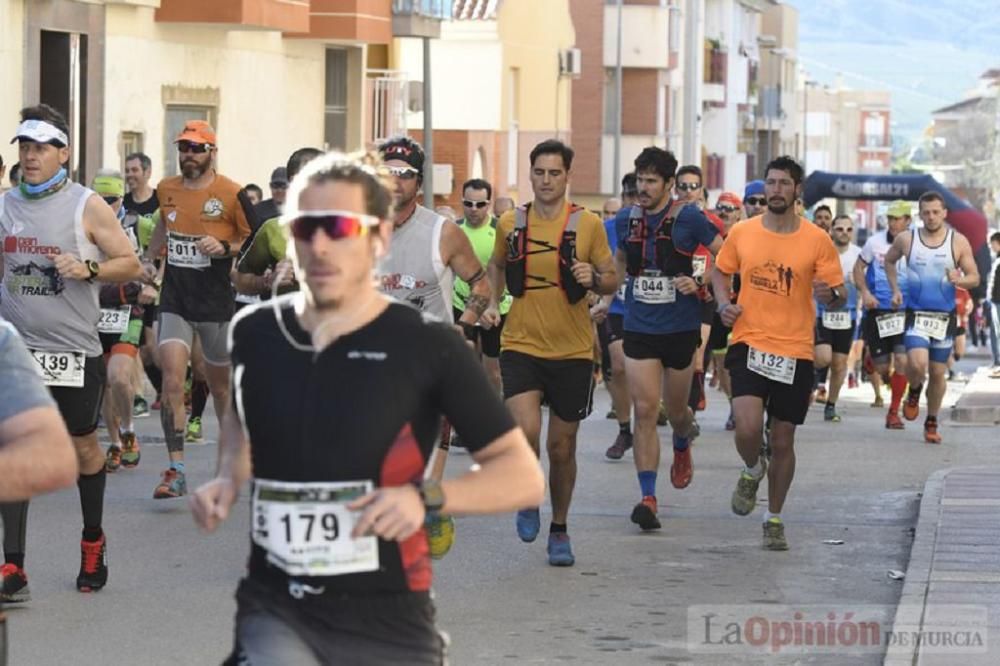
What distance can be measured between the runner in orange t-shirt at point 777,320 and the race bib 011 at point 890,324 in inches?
338

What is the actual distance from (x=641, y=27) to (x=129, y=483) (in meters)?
59.2

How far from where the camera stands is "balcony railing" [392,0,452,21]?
37025 millimetres

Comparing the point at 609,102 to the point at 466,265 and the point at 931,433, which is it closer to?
the point at 931,433

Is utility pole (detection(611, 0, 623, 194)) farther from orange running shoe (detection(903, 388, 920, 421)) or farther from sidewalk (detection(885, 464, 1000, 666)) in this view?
sidewalk (detection(885, 464, 1000, 666))

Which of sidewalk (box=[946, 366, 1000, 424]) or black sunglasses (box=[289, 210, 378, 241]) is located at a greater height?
black sunglasses (box=[289, 210, 378, 241])

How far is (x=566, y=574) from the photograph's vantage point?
10.9 meters

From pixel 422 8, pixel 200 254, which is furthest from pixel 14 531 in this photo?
pixel 422 8

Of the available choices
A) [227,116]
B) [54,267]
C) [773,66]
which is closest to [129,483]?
[54,267]

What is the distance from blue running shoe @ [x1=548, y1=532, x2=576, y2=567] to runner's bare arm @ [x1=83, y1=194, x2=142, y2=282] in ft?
7.55

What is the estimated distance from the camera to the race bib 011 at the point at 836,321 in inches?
853

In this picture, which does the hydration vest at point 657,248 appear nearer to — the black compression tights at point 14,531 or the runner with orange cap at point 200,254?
the runner with orange cap at point 200,254

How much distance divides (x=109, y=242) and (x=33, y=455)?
18.9 ft

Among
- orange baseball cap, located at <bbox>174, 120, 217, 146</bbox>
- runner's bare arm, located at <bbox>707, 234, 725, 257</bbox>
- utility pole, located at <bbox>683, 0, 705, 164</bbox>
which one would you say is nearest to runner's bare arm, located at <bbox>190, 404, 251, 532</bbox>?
runner's bare arm, located at <bbox>707, 234, 725, 257</bbox>

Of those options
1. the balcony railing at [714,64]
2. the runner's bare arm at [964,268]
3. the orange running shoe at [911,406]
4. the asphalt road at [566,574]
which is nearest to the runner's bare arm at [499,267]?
the asphalt road at [566,574]
